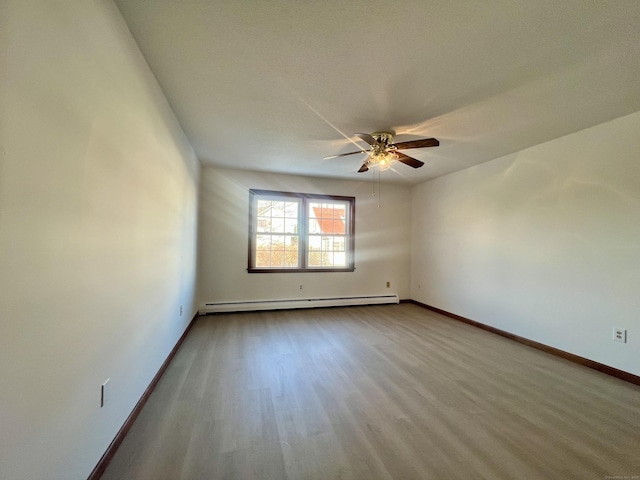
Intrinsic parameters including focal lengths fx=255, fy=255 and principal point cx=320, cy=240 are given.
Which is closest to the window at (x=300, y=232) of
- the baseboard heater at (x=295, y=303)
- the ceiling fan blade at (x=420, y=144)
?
the baseboard heater at (x=295, y=303)

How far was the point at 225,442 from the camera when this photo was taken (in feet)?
4.95

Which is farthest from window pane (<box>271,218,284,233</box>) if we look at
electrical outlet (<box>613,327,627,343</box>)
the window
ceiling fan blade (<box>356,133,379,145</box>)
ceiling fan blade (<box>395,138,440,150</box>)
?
electrical outlet (<box>613,327,627,343</box>)

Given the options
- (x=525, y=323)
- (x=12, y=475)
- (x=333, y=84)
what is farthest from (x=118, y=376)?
(x=525, y=323)

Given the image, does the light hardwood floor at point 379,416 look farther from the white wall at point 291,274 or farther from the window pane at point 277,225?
the window pane at point 277,225

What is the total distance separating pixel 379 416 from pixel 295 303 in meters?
2.84

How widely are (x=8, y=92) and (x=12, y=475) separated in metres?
Result: 1.17

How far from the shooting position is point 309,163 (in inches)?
150

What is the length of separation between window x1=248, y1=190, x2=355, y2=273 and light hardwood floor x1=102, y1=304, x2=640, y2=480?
5.71 feet

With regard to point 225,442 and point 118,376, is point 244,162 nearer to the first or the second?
point 118,376

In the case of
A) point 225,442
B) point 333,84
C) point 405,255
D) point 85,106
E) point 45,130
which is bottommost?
point 225,442

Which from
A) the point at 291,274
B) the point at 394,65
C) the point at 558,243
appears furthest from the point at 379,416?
the point at 291,274

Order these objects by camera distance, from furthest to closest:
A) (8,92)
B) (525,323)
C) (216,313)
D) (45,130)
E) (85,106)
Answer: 1. (216,313)
2. (525,323)
3. (85,106)
4. (45,130)
5. (8,92)

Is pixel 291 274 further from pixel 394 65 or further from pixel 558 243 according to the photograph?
pixel 558 243

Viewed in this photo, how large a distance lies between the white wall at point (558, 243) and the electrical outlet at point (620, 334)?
35mm
